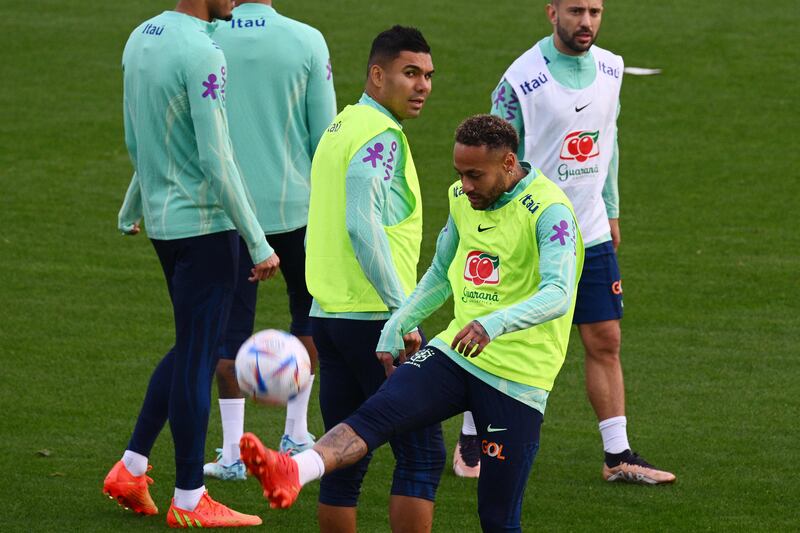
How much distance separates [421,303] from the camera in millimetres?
5719

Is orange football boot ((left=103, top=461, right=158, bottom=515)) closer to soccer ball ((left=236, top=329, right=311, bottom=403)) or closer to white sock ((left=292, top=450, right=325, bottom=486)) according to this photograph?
soccer ball ((left=236, top=329, right=311, bottom=403))

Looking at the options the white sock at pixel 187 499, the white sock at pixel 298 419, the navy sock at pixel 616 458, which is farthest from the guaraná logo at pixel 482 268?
the white sock at pixel 298 419

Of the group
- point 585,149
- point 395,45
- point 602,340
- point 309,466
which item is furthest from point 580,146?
point 309,466

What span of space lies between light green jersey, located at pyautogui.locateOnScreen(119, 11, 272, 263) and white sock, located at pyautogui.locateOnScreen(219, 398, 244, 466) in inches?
57.0

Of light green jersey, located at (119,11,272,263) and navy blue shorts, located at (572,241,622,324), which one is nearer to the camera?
light green jersey, located at (119,11,272,263)

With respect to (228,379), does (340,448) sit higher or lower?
higher

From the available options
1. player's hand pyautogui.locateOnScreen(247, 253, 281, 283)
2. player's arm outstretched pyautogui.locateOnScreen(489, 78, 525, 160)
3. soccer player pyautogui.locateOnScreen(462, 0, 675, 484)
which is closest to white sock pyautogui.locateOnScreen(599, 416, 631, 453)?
soccer player pyautogui.locateOnScreen(462, 0, 675, 484)

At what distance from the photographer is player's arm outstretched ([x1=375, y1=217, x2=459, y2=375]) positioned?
18.4 feet

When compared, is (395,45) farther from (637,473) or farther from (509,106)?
(637,473)

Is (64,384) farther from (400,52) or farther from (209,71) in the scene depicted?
(400,52)

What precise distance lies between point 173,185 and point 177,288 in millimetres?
449

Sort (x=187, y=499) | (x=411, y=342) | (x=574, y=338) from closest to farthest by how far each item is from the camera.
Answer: (x=411, y=342), (x=187, y=499), (x=574, y=338)

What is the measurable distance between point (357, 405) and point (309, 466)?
100cm

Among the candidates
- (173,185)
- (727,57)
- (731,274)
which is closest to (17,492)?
(173,185)
